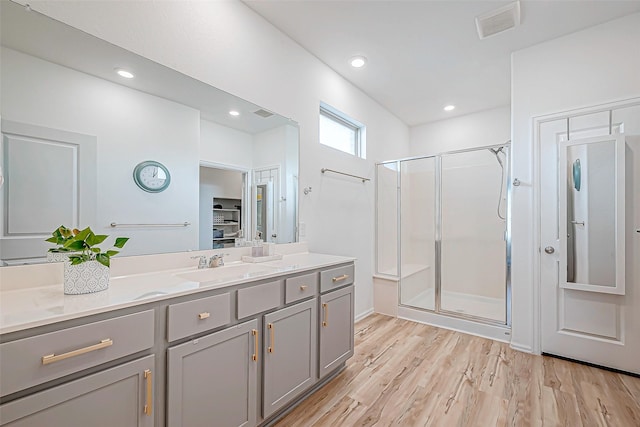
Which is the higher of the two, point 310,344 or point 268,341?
point 268,341

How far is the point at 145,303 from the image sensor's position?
1.06 m

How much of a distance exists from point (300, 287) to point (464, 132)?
374cm

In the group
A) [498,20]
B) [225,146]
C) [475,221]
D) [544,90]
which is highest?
[498,20]

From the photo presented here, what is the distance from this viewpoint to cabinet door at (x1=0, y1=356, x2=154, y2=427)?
2.69ft

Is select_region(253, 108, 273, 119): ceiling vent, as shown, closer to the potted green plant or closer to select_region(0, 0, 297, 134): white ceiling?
select_region(0, 0, 297, 134): white ceiling

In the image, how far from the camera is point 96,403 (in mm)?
943

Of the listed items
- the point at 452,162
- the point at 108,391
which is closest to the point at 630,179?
the point at 452,162

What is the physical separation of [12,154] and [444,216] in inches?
146

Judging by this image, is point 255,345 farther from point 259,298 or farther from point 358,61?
point 358,61

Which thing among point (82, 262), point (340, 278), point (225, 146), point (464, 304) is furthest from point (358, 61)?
point (464, 304)

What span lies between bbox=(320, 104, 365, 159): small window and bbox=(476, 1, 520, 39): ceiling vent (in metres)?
1.41

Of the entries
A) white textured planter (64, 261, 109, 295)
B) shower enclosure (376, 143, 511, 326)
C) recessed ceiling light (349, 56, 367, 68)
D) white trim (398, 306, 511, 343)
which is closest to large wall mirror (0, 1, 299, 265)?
white textured planter (64, 261, 109, 295)

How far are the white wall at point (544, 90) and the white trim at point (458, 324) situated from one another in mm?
201

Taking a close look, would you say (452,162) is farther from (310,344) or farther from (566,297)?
(310,344)
